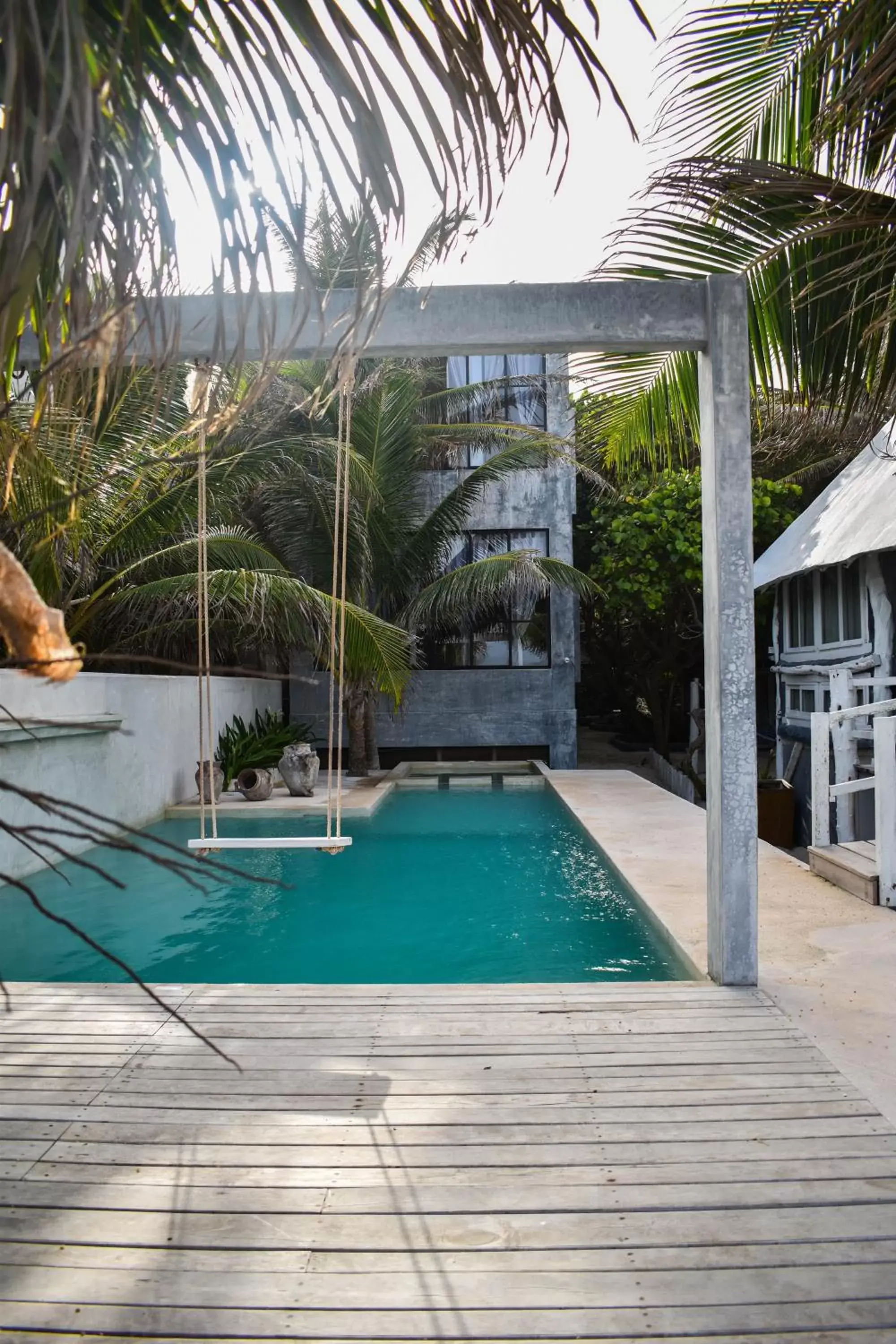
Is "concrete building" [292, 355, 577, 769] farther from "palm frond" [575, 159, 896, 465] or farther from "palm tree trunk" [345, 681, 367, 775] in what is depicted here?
"palm frond" [575, 159, 896, 465]

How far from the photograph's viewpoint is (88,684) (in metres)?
7.98

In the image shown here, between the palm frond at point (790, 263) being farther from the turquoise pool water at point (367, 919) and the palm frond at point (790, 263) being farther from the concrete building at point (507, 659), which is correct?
the concrete building at point (507, 659)

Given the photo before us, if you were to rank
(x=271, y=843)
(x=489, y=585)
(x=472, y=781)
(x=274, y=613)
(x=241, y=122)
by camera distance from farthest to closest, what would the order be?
(x=472, y=781), (x=489, y=585), (x=274, y=613), (x=271, y=843), (x=241, y=122)

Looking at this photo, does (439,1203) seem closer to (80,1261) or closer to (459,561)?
(80,1261)

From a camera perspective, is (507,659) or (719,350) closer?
(719,350)

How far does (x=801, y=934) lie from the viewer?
4695 millimetres

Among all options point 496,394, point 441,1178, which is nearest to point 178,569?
point 496,394

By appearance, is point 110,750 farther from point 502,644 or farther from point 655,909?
point 502,644

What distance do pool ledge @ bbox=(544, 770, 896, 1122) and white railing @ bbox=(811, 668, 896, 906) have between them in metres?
0.25

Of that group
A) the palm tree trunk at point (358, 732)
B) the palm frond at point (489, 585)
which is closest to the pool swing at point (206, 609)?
the palm tree trunk at point (358, 732)

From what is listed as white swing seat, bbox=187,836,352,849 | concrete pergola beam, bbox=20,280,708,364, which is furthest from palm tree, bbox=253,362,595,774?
concrete pergola beam, bbox=20,280,708,364

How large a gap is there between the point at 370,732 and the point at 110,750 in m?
5.03

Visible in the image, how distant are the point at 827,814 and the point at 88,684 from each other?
5.30m

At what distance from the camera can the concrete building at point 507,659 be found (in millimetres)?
14383
